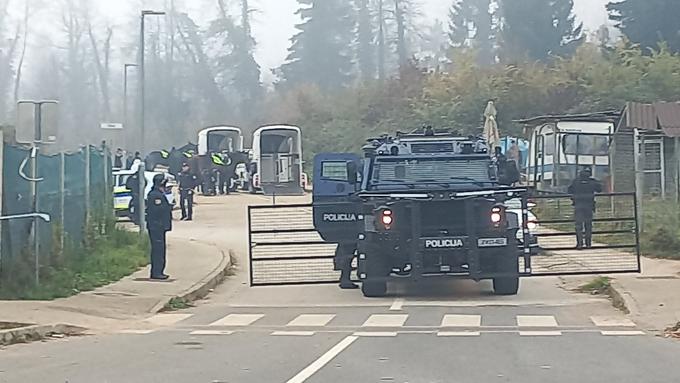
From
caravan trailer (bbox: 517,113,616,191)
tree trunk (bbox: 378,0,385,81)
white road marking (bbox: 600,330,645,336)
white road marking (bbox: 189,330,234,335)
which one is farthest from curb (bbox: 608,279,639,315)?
tree trunk (bbox: 378,0,385,81)

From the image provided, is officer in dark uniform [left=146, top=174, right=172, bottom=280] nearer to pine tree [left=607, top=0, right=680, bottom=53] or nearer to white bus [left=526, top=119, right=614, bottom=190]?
white bus [left=526, top=119, right=614, bottom=190]

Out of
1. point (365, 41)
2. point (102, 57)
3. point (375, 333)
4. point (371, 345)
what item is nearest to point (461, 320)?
point (375, 333)

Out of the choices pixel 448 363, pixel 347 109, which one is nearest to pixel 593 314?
pixel 448 363

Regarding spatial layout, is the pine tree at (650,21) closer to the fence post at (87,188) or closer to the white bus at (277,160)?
the white bus at (277,160)

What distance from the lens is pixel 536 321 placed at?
52.9ft

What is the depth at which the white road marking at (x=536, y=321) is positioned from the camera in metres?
15.8

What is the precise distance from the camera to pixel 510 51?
241 ft

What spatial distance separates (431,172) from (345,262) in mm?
2141

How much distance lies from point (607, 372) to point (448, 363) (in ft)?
5.15

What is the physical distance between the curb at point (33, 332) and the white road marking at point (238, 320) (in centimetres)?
194

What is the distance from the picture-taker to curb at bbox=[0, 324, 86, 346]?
14.1m

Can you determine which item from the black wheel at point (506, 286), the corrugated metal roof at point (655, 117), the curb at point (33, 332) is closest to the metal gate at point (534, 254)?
the black wheel at point (506, 286)

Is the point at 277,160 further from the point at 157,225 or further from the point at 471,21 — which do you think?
the point at 471,21

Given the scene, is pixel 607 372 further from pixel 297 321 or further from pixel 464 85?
pixel 464 85
